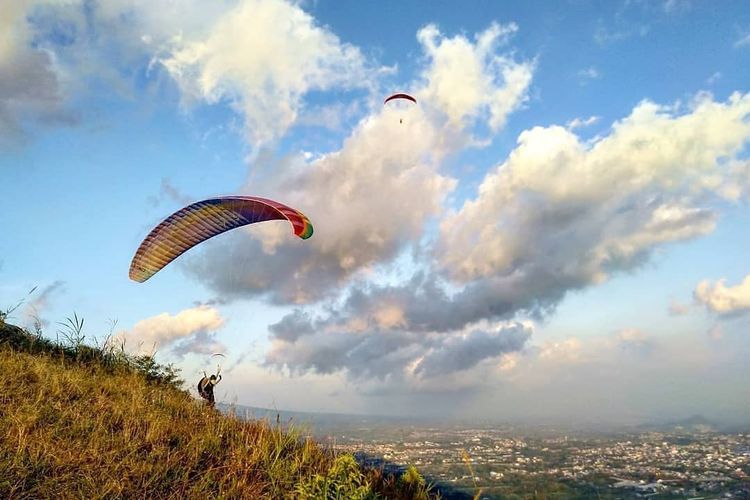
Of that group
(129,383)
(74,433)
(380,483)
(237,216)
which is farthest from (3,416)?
(237,216)

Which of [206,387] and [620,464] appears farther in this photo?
[620,464]

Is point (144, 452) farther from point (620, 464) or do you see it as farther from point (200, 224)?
point (620, 464)

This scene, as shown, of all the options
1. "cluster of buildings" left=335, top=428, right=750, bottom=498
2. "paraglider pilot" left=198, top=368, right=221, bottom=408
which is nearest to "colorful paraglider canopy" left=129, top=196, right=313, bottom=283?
"paraglider pilot" left=198, top=368, right=221, bottom=408

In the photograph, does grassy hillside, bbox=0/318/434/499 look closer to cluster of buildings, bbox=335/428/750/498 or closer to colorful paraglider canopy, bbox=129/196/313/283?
colorful paraglider canopy, bbox=129/196/313/283

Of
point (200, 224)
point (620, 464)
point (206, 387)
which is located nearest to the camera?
point (206, 387)

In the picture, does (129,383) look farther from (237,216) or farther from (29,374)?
(237,216)

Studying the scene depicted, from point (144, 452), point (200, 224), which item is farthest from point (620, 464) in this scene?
point (144, 452)
